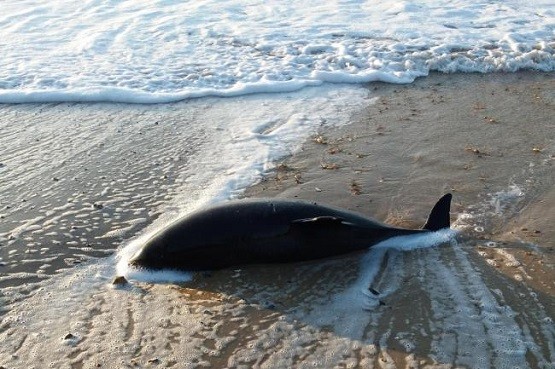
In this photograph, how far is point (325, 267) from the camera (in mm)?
4301

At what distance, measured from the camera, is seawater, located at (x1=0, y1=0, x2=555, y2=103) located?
868cm

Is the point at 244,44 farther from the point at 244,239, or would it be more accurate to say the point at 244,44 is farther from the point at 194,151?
the point at 244,239

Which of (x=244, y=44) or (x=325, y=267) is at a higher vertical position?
(x=244, y=44)

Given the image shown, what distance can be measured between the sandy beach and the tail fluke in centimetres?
13

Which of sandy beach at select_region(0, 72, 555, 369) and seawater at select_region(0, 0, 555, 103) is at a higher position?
seawater at select_region(0, 0, 555, 103)

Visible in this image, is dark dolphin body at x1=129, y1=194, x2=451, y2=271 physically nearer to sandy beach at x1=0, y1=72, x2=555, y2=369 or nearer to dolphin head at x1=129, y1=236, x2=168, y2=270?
dolphin head at x1=129, y1=236, x2=168, y2=270

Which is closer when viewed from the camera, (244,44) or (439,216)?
(439,216)

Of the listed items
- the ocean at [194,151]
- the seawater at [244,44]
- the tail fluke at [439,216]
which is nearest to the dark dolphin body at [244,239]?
the ocean at [194,151]

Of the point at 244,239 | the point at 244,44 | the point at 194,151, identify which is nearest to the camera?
the point at 244,239

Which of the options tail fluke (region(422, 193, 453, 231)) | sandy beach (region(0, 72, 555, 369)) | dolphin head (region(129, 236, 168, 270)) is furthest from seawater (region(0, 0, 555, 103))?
tail fluke (region(422, 193, 453, 231))

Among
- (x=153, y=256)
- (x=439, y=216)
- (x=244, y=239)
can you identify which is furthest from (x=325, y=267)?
(x=153, y=256)

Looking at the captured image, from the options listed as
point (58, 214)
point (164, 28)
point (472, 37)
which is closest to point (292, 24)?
point (164, 28)

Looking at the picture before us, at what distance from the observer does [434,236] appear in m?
4.57

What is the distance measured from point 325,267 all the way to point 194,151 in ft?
8.21
